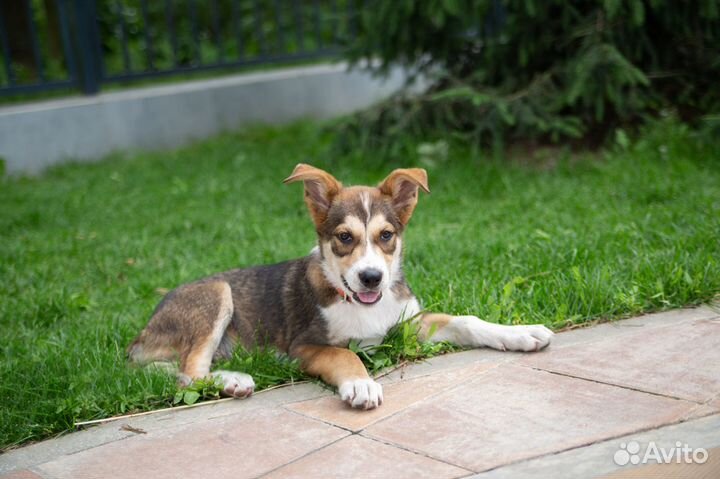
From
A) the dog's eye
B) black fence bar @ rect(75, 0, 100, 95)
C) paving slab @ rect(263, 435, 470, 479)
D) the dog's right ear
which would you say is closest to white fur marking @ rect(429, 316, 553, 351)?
the dog's eye

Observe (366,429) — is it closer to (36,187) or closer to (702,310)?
(702,310)

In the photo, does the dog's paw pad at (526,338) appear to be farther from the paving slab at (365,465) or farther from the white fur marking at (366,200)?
the paving slab at (365,465)

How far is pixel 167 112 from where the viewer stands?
1245 cm

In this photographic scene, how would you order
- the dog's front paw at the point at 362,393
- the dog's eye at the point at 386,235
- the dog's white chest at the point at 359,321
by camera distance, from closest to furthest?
the dog's front paw at the point at 362,393, the dog's eye at the point at 386,235, the dog's white chest at the point at 359,321

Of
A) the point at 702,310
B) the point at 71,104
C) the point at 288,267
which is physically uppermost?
A: the point at 71,104

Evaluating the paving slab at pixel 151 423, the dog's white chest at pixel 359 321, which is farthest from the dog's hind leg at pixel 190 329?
the dog's white chest at pixel 359 321

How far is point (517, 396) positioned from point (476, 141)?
5233 mm

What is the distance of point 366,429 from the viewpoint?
152 inches

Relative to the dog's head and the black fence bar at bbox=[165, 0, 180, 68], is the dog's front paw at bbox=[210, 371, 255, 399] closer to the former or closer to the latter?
the dog's head

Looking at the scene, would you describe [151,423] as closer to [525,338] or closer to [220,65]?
[525,338]

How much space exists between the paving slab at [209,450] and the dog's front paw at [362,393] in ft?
0.68

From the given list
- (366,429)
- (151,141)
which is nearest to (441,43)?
(151,141)

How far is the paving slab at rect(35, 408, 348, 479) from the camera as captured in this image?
363 centimetres

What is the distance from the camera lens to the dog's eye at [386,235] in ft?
15.3
